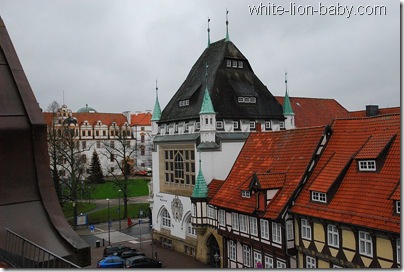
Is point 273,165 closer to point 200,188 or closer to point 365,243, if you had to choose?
point 200,188

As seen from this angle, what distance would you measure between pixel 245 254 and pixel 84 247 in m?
10.1

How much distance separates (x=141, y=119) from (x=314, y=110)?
1131 inches

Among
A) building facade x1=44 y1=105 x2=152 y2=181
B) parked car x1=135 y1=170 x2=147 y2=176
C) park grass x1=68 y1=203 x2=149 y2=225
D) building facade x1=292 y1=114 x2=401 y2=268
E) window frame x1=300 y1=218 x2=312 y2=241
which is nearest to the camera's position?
building facade x1=292 y1=114 x2=401 y2=268

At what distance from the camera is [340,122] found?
40.9ft

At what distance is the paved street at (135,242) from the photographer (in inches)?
667

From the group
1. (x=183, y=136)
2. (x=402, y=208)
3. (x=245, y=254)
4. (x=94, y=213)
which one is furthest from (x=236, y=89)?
(x=94, y=213)

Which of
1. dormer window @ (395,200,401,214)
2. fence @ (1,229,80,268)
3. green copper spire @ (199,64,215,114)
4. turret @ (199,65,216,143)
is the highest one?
green copper spire @ (199,64,215,114)

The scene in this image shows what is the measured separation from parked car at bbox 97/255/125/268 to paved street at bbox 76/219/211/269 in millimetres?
608

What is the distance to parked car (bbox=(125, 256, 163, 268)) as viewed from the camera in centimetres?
1605

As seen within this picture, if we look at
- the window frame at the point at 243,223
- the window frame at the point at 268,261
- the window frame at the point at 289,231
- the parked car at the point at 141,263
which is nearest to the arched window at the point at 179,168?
the parked car at the point at 141,263

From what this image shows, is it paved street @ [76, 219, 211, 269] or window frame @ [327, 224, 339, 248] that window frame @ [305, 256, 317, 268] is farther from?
paved street @ [76, 219, 211, 269]

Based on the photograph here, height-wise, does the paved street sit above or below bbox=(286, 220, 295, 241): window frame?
below

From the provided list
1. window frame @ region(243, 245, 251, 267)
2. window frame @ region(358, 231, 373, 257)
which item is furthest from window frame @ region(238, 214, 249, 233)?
window frame @ region(358, 231, 373, 257)

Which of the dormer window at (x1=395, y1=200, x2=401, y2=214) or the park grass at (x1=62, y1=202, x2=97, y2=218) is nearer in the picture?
the dormer window at (x1=395, y1=200, x2=401, y2=214)
